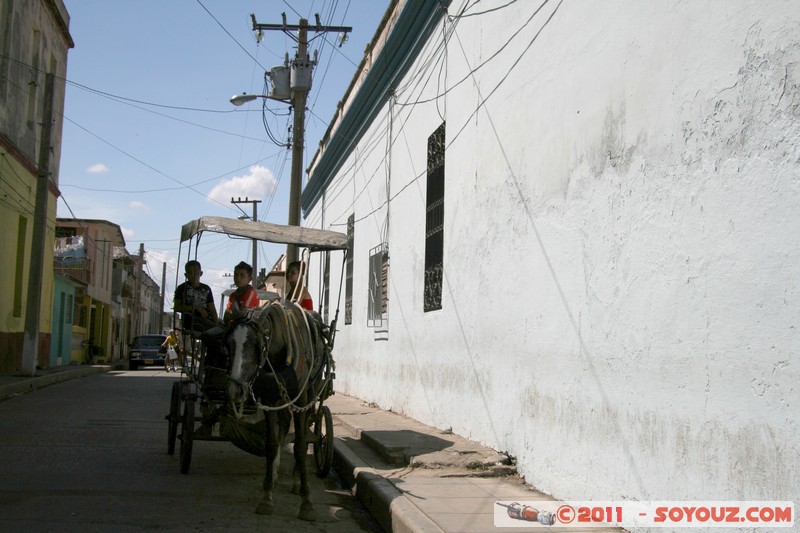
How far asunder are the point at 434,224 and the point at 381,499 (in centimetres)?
486

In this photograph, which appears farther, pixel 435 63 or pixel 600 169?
pixel 435 63

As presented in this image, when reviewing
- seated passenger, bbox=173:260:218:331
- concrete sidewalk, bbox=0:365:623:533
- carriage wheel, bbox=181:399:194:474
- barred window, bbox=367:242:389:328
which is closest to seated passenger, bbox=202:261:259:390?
carriage wheel, bbox=181:399:194:474

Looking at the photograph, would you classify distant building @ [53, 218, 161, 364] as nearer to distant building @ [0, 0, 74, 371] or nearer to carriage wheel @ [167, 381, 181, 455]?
distant building @ [0, 0, 74, 371]

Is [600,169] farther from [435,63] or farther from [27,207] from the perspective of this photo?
[27,207]

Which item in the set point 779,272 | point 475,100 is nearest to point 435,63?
point 475,100

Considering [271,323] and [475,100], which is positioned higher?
[475,100]

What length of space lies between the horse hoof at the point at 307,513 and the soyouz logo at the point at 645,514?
4.37 feet

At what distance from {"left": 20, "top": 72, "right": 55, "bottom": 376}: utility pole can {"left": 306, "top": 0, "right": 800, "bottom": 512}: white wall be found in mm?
13604

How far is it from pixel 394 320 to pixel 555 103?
20.9 feet

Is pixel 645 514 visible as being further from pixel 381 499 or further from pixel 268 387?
pixel 268 387

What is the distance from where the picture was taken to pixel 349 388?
16.6m

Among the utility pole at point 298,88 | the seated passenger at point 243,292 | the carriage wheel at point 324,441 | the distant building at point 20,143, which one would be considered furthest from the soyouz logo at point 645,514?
the distant building at point 20,143

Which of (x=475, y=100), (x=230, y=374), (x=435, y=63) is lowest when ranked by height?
(x=230, y=374)

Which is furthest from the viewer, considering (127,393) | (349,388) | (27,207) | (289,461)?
(27,207)
